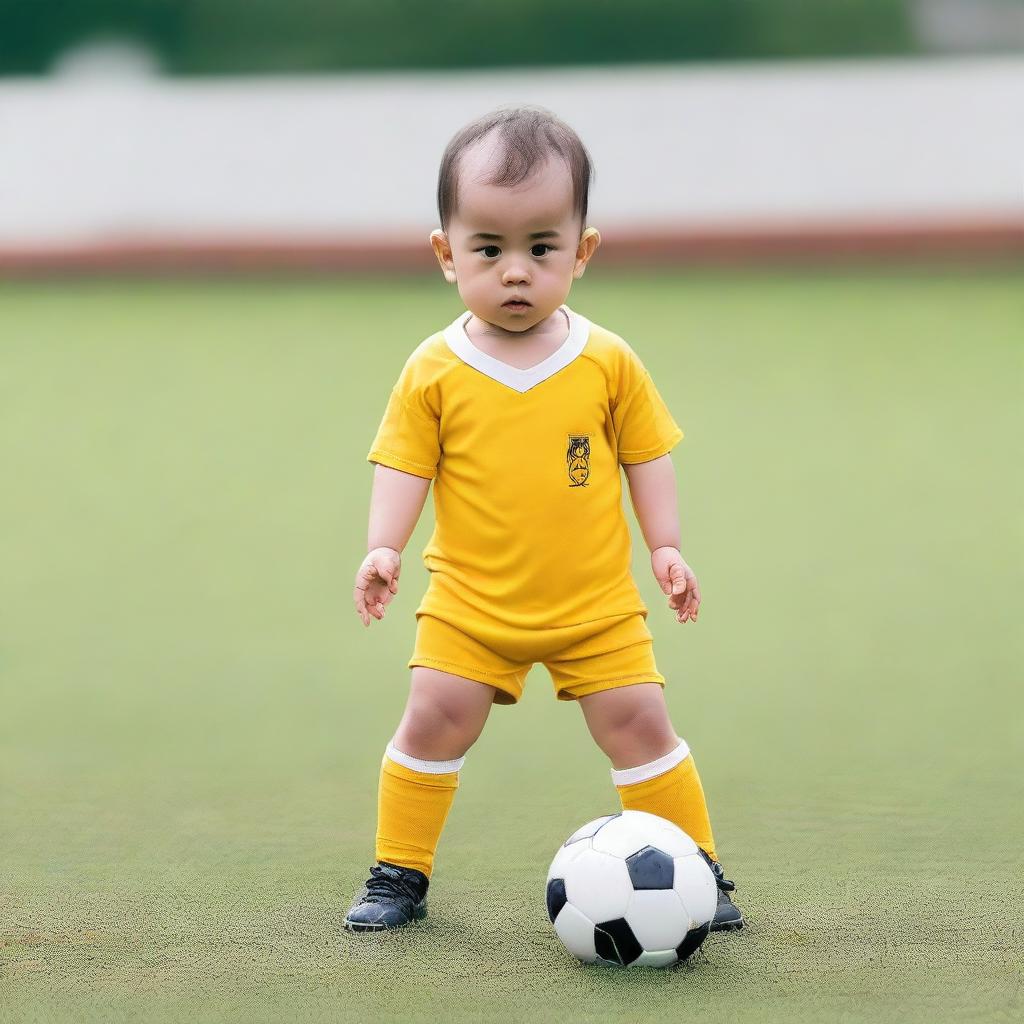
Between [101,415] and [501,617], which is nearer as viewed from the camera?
[501,617]

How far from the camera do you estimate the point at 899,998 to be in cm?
251

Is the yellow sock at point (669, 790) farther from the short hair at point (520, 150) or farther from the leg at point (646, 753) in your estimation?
the short hair at point (520, 150)

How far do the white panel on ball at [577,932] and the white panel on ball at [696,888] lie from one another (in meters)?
0.16

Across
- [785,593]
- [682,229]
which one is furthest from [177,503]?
[682,229]

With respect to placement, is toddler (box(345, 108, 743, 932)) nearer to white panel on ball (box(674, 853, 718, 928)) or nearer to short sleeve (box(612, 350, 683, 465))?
short sleeve (box(612, 350, 683, 465))

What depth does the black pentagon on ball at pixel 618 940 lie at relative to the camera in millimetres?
2605

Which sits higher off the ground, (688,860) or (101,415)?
(101,415)

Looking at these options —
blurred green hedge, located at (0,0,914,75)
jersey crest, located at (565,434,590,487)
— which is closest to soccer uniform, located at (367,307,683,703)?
jersey crest, located at (565,434,590,487)

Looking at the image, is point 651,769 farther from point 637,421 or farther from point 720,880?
point 637,421

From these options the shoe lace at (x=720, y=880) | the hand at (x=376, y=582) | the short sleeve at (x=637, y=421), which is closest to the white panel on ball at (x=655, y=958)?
the shoe lace at (x=720, y=880)

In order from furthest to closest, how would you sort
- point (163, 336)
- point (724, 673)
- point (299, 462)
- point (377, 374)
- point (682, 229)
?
point (682, 229), point (163, 336), point (377, 374), point (299, 462), point (724, 673)

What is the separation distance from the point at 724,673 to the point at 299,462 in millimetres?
3179

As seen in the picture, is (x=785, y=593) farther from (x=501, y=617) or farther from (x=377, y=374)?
(x=377, y=374)

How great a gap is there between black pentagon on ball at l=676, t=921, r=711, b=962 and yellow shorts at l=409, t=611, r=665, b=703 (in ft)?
1.44
